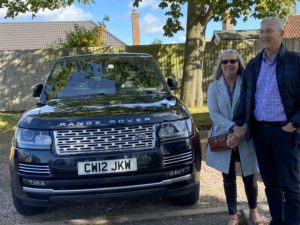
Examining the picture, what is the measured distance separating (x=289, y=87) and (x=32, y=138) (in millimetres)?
2357

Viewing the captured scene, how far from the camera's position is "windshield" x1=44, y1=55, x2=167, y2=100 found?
529 cm

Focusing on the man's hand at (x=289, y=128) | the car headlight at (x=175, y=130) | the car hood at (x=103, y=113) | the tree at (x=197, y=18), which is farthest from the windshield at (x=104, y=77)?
the tree at (x=197, y=18)

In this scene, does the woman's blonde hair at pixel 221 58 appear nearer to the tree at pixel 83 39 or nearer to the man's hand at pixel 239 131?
the man's hand at pixel 239 131

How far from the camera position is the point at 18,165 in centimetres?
412

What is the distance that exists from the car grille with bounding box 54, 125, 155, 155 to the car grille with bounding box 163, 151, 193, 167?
0.65 ft

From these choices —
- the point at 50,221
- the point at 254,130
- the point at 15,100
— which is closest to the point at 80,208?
the point at 50,221

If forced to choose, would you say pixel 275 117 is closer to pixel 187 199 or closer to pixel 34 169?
pixel 187 199

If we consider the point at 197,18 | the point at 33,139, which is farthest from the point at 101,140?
the point at 197,18

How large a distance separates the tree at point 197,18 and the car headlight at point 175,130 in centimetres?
623

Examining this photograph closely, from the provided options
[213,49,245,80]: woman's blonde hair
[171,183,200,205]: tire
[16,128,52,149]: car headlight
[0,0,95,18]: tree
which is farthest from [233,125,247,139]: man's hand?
[0,0,95,18]: tree

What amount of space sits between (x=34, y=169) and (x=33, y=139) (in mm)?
282

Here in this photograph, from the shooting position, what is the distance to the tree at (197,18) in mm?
10453

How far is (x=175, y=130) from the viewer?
4211 mm

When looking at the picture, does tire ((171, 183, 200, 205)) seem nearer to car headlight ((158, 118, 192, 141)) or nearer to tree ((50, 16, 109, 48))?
car headlight ((158, 118, 192, 141))
